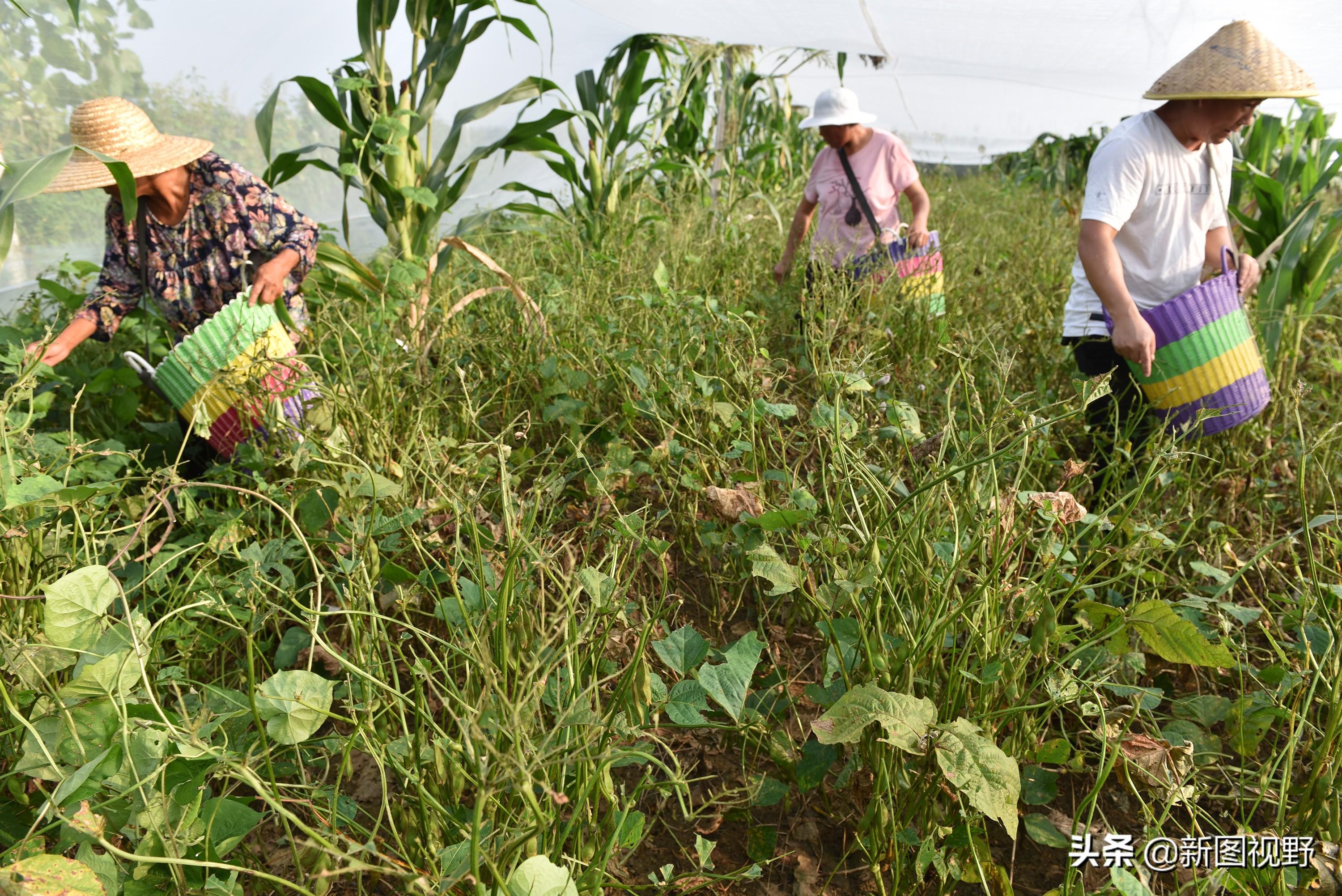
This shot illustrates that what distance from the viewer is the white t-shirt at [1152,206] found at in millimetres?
1746

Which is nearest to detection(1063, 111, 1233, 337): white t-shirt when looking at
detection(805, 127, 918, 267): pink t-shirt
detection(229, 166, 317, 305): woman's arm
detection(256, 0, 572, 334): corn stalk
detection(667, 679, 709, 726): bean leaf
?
detection(805, 127, 918, 267): pink t-shirt

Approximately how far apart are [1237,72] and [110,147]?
2.51m

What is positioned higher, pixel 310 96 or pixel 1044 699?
pixel 310 96

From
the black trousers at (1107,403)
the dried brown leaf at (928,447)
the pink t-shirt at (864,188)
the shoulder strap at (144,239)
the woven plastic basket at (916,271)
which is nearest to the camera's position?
the dried brown leaf at (928,447)

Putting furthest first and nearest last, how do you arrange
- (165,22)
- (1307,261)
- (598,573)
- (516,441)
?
(165,22)
(1307,261)
(516,441)
(598,573)

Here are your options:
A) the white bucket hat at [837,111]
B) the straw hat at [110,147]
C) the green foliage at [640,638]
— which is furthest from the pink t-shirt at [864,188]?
the straw hat at [110,147]

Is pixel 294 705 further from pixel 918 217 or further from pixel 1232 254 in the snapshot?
pixel 918 217

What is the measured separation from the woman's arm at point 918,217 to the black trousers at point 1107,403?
741 millimetres

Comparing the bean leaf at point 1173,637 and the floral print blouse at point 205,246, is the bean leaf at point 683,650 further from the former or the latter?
the floral print blouse at point 205,246

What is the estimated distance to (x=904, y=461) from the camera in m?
1.63

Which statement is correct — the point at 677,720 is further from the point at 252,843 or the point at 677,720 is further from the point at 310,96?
the point at 310,96

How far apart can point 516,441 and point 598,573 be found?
3.68 feet

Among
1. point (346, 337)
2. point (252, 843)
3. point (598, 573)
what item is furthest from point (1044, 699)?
point (346, 337)

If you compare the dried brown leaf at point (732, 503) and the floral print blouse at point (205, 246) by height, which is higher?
the floral print blouse at point (205, 246)
